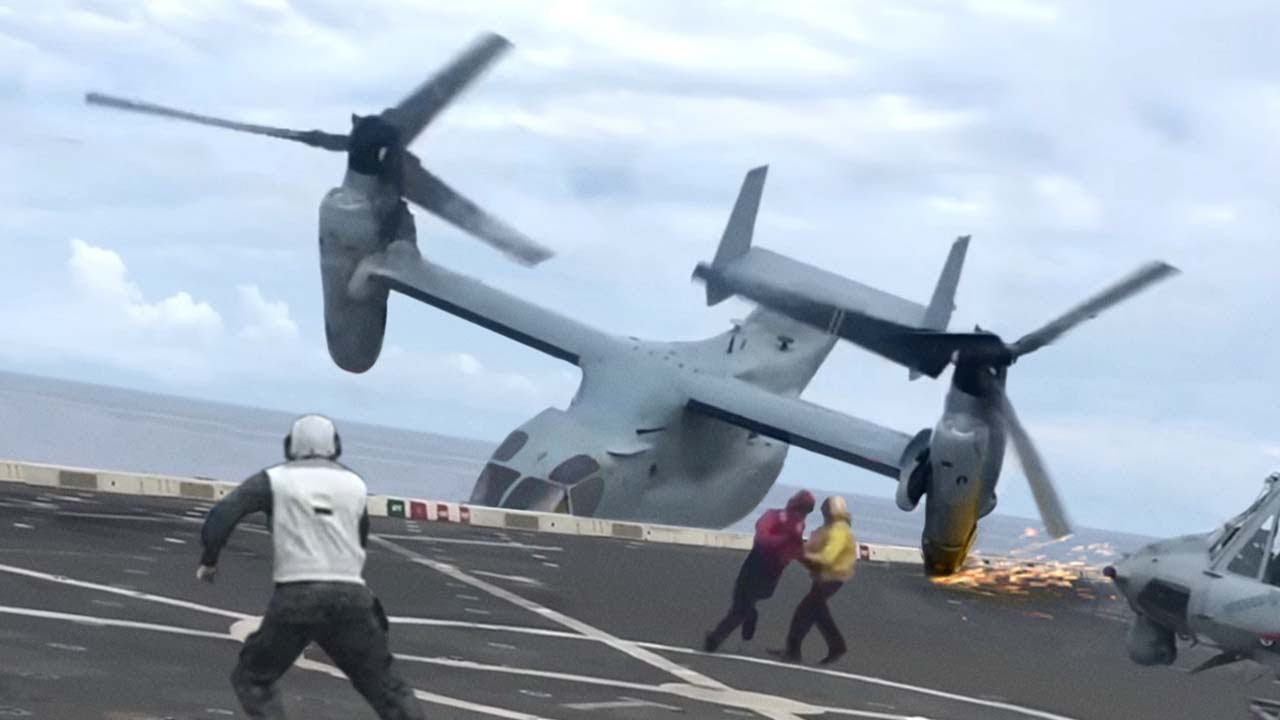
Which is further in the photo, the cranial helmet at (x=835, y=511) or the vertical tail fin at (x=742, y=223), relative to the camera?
the vertical tail fin at (x=742, y=223)

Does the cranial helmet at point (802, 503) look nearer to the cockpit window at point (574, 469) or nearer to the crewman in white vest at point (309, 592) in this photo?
the crewman in white vest at point (309, 592)

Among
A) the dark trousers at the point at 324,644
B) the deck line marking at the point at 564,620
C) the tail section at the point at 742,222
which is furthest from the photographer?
the tail section at the point at 742,222

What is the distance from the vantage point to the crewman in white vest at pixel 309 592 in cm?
1028

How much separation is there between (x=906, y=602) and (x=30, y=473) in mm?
14845

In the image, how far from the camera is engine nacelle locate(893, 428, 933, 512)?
25.5 meters

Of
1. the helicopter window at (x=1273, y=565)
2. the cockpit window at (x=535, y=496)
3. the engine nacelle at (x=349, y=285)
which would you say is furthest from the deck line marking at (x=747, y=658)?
the engine nacelle at (x=349, y=285)

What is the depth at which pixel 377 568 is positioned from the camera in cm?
2305

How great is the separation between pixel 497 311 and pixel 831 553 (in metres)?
22.9

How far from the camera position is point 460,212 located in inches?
1410

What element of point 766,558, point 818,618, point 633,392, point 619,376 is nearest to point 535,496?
point 633,392

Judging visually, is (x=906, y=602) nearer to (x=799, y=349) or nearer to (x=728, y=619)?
(x=728, y=619)

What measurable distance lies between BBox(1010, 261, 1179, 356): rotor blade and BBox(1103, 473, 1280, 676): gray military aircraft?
20.9 ft

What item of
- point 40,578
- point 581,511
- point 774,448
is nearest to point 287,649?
point 40,578

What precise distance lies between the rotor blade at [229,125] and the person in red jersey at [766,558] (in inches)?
691
